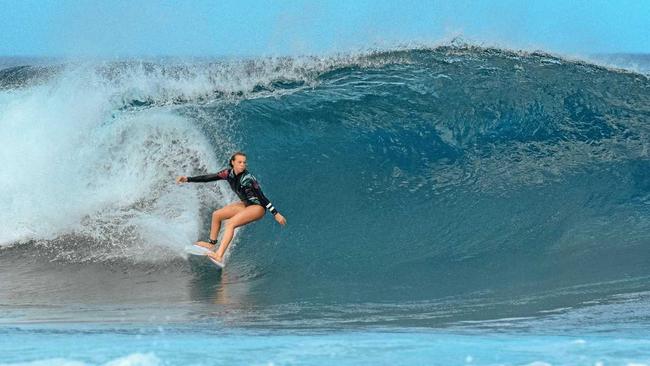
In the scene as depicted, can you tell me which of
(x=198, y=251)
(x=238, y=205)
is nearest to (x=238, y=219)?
(x=238, y=205)

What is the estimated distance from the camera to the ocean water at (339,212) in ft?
17.9

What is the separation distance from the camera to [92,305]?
7020mm

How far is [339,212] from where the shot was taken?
9.75m

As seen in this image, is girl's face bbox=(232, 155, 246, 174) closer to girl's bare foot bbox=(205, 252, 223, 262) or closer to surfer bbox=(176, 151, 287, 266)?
surfer bbox=(176, 151, 287, 266)

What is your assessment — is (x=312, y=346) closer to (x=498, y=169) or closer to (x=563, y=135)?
(x=498, y=169)

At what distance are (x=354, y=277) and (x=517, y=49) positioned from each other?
750cm

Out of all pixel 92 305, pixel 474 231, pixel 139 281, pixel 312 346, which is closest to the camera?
pixel 312 346

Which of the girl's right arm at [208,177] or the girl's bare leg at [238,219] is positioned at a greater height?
the girl's right arm at [208,177]

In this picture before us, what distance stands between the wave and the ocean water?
35mm

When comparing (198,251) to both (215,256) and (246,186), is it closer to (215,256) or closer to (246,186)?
(215,256)

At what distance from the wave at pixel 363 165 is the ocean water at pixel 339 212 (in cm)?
4

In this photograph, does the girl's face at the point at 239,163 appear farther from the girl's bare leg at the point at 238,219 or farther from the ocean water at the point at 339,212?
the ocean water at the point at 339,212

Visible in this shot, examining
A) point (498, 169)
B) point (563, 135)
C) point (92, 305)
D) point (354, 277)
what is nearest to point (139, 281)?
point (92, 305)

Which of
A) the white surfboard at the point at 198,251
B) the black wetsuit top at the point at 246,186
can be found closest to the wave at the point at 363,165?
the white surfboard at the point at 198,251
